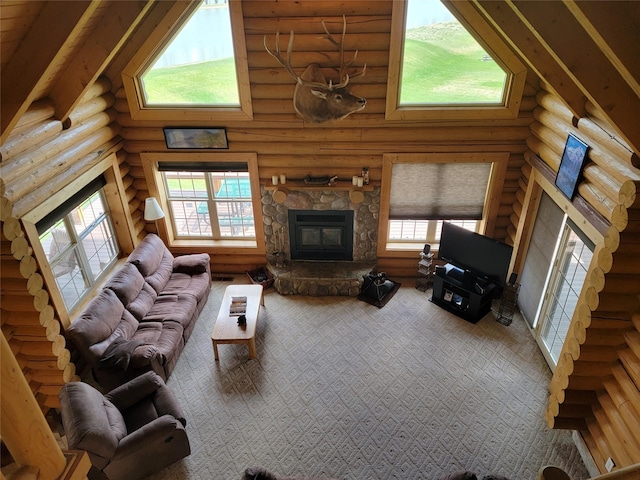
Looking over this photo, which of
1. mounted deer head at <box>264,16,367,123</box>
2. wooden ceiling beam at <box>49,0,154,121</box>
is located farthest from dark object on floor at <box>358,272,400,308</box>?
wooden ceiling beam at <box>49,0,154,121</box>

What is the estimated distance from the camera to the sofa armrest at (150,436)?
395cm

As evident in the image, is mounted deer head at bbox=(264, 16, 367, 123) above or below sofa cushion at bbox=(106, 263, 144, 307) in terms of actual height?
above

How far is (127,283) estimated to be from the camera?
5559mm

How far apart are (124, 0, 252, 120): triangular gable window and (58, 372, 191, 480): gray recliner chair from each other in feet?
11.5

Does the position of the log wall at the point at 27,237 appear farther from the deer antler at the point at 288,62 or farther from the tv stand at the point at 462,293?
the tv stand at the point at 462,293

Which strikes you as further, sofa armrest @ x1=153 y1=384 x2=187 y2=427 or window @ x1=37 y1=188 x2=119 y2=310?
window @ x1=37 y1=188 x2=119 y2=310

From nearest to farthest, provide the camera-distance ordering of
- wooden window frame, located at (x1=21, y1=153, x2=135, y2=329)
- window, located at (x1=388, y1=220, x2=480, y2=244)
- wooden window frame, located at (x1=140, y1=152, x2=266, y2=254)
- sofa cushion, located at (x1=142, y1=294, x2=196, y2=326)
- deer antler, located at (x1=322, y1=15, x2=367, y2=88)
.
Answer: wooden window frame, located at (x1=21, y1=153, x2=135, y2=329), deer antler, located at (x1=322, y1=15, x2=367, y2=88), sofa cushion, located at (x1=142, y1=294, x2=196, y2=326), wooden window frame, located at (x1=140, y1=152, x2=266, y2=254), window, located at (x1=388, y1=220, x2=480, y2=244)

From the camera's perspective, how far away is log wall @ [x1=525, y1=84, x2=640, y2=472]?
3.62m

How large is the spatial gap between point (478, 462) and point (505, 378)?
123 cm

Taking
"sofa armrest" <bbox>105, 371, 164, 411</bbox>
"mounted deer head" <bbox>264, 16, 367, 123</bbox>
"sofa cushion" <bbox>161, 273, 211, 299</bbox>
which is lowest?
"sofa cushion" <bbox>161, 273, 211, 299</bbox>

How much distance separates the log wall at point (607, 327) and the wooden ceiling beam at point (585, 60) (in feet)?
1.17

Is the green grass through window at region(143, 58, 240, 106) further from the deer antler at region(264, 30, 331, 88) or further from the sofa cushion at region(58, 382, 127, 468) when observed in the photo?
the sofa cushion at region(58, 382, 127, 468)

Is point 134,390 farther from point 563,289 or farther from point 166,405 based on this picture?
point 563,289

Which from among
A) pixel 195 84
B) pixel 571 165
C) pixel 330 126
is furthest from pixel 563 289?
pixel 195 84
